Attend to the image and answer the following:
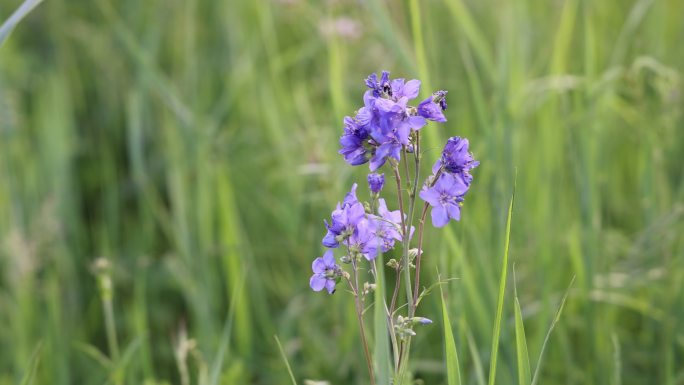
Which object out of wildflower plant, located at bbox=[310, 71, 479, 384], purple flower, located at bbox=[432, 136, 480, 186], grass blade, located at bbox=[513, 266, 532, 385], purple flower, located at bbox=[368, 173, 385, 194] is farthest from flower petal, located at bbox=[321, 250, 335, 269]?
grass blade, located at bbox=[513, 266, 532, 385]

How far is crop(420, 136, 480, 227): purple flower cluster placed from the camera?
142 centimetres

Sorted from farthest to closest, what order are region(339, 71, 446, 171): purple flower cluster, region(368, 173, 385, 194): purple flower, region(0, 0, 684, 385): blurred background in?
region(0, 0, 684, 385): blurred background → region(368, 173, 385, 194): purple flower → region(339, 71, 446, 171): purple flower cluster

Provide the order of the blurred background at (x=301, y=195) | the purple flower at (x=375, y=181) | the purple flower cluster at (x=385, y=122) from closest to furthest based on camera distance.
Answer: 1. the purple flower cluster at (x=385, y=122)
2. the purple flower at (x=375, y=181)
3. the blurred background at (x=301, y=195)

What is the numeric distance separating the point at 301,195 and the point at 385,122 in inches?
75.3

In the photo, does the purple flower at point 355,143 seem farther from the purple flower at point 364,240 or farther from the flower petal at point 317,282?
the flower petal at point 317,282

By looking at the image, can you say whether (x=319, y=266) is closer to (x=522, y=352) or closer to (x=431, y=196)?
(x=431, y=196)

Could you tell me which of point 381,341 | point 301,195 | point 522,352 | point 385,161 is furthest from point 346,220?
point 301,195

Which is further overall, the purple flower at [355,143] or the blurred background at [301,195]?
the blurred background at [301,195]

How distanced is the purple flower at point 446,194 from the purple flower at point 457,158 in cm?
1

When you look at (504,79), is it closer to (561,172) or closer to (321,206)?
(561,172)

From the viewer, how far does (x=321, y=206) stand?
3.26 meters

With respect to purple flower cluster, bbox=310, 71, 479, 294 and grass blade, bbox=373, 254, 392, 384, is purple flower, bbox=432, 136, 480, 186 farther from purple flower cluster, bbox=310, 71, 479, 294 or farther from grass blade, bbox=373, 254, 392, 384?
grass blade, bbox=373, 254, 392, 384

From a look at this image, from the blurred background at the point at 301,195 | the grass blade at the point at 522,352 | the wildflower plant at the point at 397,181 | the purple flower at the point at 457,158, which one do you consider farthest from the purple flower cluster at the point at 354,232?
the blurred background at the point at 301,195

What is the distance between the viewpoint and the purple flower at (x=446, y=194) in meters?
1.41
